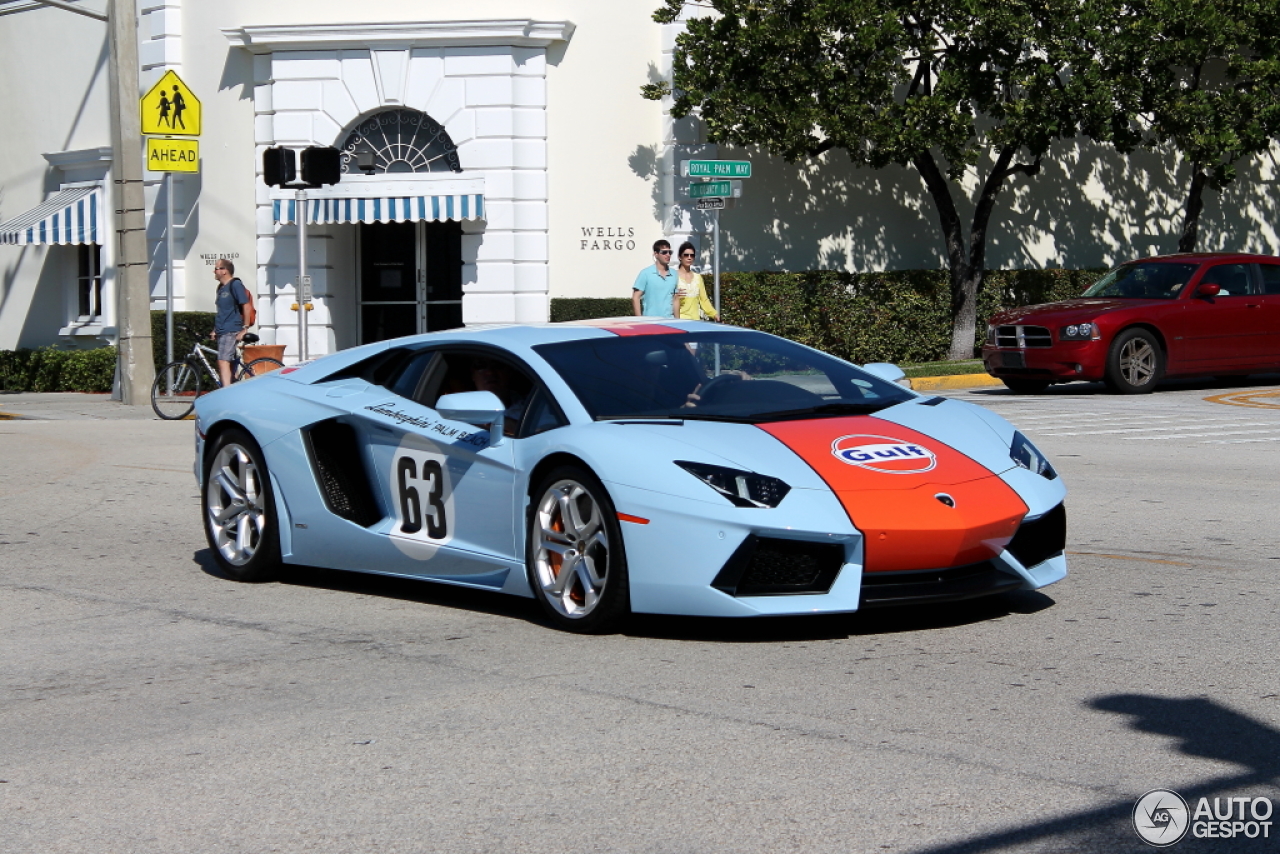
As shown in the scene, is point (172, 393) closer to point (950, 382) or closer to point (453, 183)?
point (453, 183)

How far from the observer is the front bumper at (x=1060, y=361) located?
19.6m

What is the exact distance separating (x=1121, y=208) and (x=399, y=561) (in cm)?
2423

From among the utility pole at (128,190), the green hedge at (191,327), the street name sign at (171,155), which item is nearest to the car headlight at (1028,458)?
the utility pole at (128,190)

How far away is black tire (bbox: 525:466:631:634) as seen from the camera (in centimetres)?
657

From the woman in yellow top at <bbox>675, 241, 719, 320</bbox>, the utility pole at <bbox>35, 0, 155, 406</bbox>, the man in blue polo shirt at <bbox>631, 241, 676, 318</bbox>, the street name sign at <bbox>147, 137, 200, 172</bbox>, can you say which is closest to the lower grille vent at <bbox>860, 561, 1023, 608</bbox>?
the man in blue polo shirt at <bbox>631, 241, 676, 318</bbox>

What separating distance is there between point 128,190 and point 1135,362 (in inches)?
516

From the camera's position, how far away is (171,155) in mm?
22938

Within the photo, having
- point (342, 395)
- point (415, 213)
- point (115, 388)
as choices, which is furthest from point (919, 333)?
point (342, 395)

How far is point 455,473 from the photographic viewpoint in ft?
24.1

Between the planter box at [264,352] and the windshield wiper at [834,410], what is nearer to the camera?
the windshield wiper at [834,410]

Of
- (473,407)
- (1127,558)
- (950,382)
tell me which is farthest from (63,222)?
(1127,558)

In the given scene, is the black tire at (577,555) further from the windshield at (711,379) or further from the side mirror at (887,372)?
the side mirror at (887,372)

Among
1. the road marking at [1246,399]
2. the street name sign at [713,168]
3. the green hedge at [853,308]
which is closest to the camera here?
the road marking at [1246,399]

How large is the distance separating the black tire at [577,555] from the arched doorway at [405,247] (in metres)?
19.4
